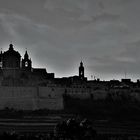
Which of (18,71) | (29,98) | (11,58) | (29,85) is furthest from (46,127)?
(11,58)

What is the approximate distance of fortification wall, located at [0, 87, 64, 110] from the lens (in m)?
53.7

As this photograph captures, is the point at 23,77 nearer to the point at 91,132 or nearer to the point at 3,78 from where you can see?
the point at 3,78

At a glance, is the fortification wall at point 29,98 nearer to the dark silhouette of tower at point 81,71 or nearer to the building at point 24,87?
the building at point 24,87

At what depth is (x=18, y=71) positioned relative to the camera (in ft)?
216

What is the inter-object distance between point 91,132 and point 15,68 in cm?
4720

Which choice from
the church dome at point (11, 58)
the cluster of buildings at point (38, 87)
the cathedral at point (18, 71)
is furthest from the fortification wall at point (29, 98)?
the church dome at point (11, 58)

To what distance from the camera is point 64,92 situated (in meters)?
59.8

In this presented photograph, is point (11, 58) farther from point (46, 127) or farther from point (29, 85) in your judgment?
point (46, 127)

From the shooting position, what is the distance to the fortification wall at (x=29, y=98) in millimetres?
53719

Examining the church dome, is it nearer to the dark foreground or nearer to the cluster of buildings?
the cluster of buildings

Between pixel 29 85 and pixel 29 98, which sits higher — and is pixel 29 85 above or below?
above

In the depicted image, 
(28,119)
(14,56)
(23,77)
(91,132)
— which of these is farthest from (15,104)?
(91,132)

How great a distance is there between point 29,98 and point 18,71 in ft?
38.2

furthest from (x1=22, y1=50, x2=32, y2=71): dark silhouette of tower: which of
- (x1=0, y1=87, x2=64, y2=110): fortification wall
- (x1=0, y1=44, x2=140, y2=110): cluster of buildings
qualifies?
(x1=0, y1=87, x2=64, y2=110): fortification wall
